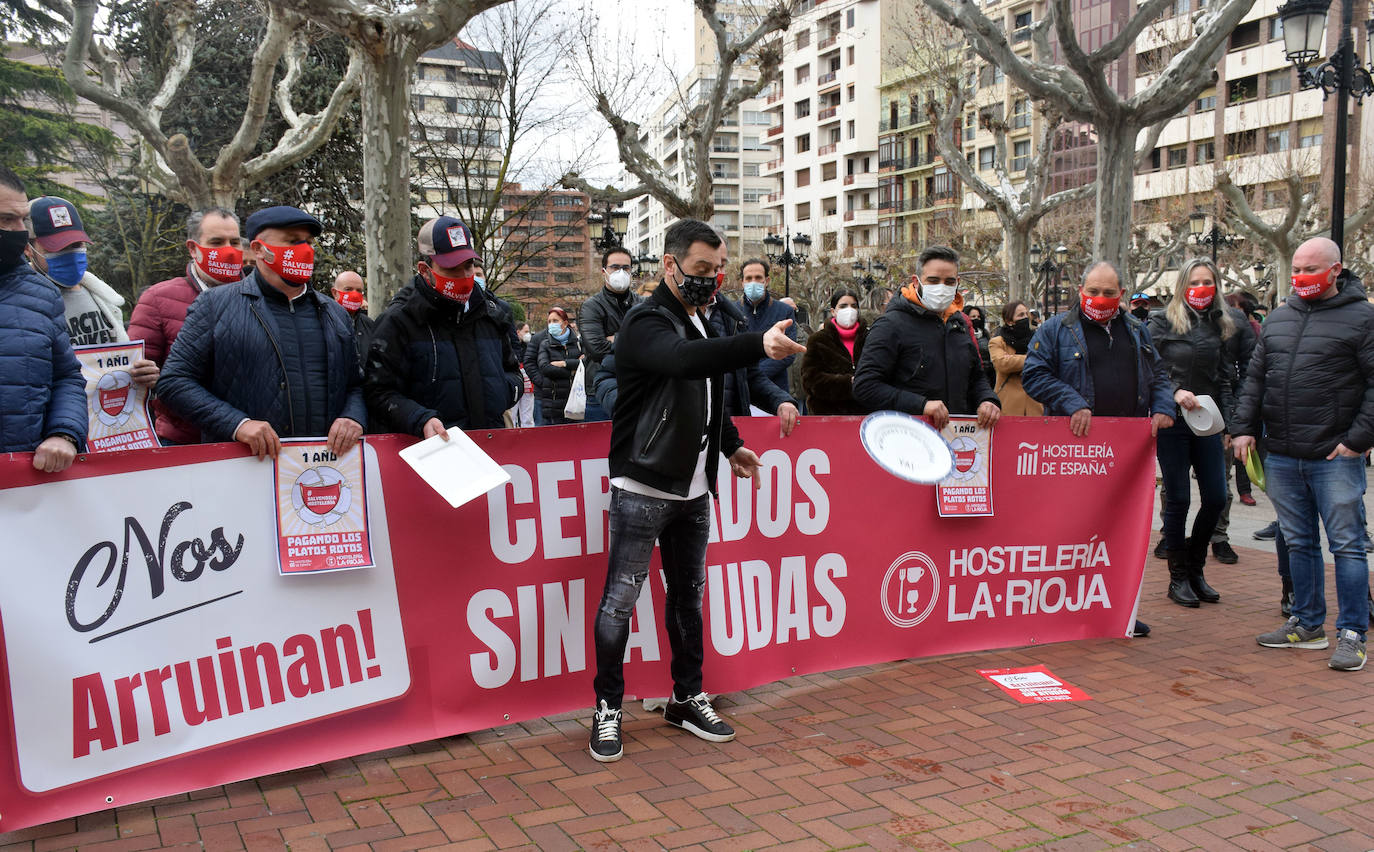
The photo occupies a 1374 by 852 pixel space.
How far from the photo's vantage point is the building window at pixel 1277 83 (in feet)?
167

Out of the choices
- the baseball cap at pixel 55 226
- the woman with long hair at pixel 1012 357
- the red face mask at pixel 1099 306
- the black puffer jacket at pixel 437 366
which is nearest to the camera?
the black puffer jacket at pixel 437 366

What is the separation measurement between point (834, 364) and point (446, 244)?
396 centimetres

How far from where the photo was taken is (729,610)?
4848mm

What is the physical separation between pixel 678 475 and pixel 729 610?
112 cm

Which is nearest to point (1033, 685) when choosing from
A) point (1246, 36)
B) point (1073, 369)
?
point (1073, 369)

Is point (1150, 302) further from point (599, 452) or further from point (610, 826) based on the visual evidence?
point (610, 826)

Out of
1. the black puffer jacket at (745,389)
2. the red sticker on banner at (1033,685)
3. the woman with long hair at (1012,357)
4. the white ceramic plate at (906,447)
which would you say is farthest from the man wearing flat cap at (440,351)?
the woman with long hair at (1012,357)

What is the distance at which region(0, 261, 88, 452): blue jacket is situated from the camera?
11.6 feet

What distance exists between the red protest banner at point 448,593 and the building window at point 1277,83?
55541mm

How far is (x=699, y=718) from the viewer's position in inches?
170

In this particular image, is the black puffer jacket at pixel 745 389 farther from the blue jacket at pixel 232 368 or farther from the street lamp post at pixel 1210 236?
the street lamp post at pixel 1210 236

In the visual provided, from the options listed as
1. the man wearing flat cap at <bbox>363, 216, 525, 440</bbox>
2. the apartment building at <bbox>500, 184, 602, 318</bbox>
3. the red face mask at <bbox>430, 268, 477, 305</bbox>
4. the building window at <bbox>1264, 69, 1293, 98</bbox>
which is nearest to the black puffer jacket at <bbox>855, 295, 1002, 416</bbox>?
the man wearing flat cap at <bbox>363, 216, 525, 440</bbox>

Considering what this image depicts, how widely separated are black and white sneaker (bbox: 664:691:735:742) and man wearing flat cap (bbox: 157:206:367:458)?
178cm

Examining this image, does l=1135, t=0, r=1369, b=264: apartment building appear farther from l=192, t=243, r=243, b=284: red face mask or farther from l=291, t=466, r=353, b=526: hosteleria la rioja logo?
l=291, t=466, r=353, b=526: hosteleria la rioja logo
